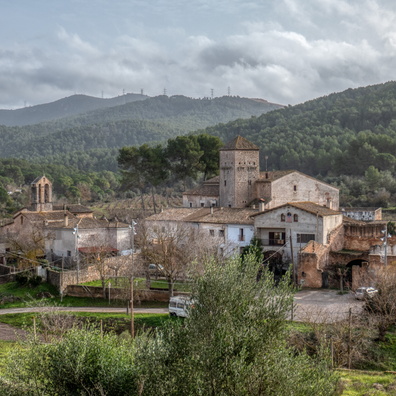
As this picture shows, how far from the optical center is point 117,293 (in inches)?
1422

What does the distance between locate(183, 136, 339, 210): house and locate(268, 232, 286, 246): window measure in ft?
26.5

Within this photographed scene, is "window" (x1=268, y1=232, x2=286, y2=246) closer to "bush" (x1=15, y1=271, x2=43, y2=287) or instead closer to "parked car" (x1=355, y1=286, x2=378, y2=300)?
"parked car" (x1=355, y1=286, x2=378, y2=300)

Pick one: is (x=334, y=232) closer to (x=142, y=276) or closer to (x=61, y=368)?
(x=142, y=276)

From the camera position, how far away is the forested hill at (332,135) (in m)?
78.4

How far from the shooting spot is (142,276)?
1571 inches

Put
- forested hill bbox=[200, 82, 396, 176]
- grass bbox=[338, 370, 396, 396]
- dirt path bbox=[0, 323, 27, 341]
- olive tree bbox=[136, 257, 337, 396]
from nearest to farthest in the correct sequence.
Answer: olive tree bbox=[136, 257, 337, 396] → grass bbox=[338, 370, 396, 396] → dirt path bbox=[0, 323, 27, 341] → forested hill bbox=[200, 82, 396, 176]

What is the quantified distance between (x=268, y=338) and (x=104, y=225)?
33565 mm

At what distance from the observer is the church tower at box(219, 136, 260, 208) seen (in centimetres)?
5138

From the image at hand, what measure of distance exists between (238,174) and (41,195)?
1903 cm

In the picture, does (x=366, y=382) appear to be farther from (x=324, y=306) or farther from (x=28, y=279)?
(x=28, y=279)

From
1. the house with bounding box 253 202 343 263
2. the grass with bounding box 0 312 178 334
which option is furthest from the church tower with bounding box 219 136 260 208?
the grass with bounding box 0 312 178 334

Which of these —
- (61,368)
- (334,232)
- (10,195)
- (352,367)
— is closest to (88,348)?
(61,368)

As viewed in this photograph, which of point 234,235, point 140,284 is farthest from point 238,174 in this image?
point 140,284

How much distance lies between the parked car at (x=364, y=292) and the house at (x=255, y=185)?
17.5 metres
